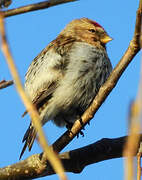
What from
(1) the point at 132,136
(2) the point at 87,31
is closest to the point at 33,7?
(1) the point at 132,136

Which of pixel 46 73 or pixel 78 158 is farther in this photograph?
pixel 46 73

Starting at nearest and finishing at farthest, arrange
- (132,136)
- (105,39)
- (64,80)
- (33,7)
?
(132,136) < (33,7) < (64,80) < (105,39)

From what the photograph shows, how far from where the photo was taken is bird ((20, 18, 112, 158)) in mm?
4973

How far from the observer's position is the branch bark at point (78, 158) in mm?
4031

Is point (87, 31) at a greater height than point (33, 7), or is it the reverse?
point (33, 7)

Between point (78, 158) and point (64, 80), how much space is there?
4.24 feet

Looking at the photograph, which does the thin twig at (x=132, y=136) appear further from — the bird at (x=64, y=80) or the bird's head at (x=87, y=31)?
the bird's head at (x=87, y=31)

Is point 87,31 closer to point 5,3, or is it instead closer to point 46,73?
point 46,73

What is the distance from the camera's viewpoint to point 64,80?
5.03 metres

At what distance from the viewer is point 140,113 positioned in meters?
0.98

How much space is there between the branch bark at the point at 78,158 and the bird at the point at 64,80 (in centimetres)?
53

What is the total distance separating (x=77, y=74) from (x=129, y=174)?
4138 millimetres

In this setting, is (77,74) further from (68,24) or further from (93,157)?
(68,24)

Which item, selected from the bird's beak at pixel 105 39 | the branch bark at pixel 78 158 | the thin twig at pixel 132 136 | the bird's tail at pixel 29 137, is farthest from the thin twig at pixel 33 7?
the bird's beak at pixel 105 39
